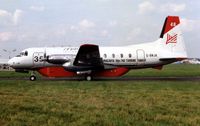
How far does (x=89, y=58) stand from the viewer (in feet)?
98.9

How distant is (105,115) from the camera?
10367mm

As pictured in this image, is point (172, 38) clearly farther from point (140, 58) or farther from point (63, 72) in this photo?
point (63, 72)

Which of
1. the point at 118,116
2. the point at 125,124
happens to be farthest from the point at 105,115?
the point at 125,124

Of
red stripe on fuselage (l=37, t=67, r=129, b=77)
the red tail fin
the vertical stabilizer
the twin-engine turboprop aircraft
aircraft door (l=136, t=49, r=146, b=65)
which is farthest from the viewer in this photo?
the red tail fin

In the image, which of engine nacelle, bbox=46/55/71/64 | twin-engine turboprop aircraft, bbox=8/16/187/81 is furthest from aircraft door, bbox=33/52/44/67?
engine nacelle, bbox=46/55/71/64

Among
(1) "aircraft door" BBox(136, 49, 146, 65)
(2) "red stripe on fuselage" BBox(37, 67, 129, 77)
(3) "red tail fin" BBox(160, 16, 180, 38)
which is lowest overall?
(2) "red stripe on fuselage" BBox(37, 67, 129, 77)

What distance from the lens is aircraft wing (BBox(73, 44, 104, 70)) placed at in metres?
29.5

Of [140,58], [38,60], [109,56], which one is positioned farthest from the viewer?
[140,58]

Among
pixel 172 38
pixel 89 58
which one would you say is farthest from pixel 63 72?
pixel 172 38

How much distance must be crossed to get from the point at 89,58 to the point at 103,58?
180cm

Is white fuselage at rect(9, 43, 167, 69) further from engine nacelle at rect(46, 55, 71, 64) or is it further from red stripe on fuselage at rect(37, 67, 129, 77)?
red stripe on fuselage at rect(37, 67, 129, 77)

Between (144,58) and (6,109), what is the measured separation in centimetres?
2190

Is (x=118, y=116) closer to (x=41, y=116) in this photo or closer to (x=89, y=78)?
(x=41, y=116)

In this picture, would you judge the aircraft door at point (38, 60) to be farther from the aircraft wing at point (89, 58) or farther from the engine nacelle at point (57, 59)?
the aircraft wing at point (89, 58)
